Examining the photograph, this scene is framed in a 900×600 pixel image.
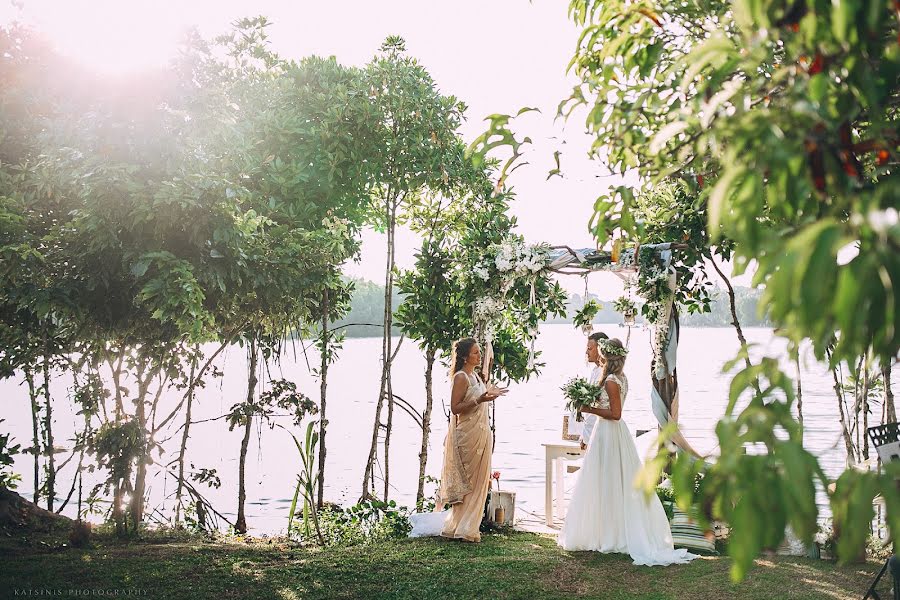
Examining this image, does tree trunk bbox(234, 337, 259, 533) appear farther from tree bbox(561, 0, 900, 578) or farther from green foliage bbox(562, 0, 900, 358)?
tree bbox(561, 0, 900, 578)

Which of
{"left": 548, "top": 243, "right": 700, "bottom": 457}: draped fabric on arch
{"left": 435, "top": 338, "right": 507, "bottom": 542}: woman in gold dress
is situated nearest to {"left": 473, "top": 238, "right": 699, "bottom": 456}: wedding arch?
{"left": 548, "top": 243, "right": 700, "bottom": 457}: draped fabric on arch

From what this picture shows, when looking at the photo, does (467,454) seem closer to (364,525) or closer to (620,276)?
(364,525)

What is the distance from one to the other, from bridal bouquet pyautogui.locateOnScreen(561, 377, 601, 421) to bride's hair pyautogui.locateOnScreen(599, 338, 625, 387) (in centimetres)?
14

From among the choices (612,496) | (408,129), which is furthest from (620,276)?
(408,129)

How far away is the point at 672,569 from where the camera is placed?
19.5 feet

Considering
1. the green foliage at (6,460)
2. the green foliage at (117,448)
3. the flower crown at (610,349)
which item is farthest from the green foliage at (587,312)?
the green foliage at (6,460)

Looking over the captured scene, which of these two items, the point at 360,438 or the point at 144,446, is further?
the point at 360,438

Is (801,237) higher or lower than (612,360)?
lower

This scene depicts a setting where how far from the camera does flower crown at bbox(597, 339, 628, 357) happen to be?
21.4ft

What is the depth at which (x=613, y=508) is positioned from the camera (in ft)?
21.1

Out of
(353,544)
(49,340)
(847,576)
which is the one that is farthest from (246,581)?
(847,576)

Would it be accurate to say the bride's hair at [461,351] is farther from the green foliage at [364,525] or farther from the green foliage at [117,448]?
the green foliage at [117,448]

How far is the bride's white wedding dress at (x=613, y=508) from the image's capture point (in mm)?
6258

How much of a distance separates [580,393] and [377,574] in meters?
2.15
